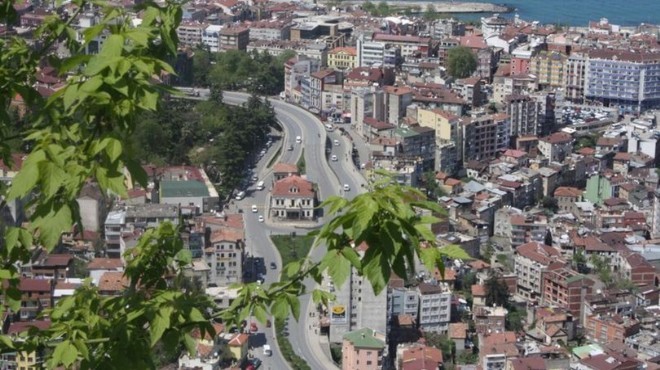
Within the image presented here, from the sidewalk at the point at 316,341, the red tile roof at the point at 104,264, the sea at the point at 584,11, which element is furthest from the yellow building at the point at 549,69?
the red tile roof at the point at 104,264

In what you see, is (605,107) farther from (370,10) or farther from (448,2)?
(448,2)

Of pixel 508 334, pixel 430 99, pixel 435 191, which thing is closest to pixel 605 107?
pixel 430 99

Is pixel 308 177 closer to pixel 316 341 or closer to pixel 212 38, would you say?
pixel 316 341

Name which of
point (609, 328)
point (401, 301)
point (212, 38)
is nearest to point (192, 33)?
point (212, 38)

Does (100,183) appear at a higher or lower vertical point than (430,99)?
higher

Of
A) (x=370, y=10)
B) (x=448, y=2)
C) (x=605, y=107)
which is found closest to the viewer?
(x=605, y=107)

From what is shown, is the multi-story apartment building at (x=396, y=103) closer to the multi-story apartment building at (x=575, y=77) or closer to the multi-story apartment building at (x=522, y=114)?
the multi-story apartment building at (x=522, y=114)
